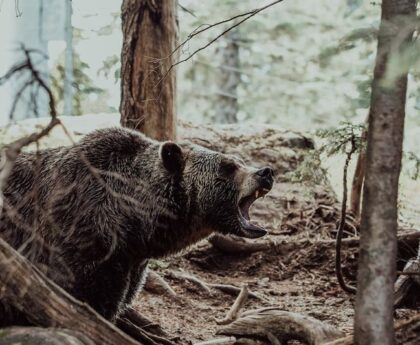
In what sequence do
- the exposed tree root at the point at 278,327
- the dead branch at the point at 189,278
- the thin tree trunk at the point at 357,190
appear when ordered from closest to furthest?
1. the exposed tree root at the point at 278,327
2. the dead branch at the point at 189,278
3. the thin tree trunk at the point at 357,190

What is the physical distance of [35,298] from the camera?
4051 mm

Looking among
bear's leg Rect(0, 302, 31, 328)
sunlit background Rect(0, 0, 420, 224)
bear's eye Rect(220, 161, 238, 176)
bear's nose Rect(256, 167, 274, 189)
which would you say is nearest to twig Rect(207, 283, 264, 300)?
bear's eye Rect(220, 161, 238, 176)

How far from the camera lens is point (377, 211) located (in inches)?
137

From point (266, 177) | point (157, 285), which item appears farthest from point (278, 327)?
point (157, 285)

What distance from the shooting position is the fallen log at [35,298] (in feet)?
13.2

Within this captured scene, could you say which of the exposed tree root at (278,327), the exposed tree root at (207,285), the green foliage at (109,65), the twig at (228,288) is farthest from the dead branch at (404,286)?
the green foliage at (109,65)

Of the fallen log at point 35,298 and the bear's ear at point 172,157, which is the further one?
the bear's ear at point 172,157

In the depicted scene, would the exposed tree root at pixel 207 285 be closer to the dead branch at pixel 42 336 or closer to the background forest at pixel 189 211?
the background forest at pixel 189 211

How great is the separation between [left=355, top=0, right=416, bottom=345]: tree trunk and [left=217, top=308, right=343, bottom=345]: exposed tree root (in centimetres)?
122

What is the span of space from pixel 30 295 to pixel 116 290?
1.21m

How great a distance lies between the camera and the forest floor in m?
6.66

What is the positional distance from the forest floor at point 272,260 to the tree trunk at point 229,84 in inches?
329

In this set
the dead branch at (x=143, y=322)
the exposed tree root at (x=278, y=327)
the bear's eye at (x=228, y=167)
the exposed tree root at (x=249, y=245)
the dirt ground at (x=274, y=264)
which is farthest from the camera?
the exposed tree root at (x=249, y=245)

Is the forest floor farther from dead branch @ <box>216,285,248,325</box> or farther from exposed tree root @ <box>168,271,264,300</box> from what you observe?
dead branch @ <box>216,285,248,325</box>
